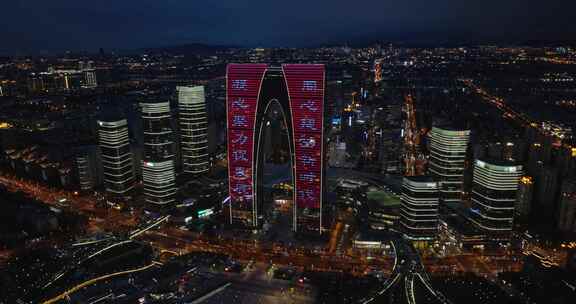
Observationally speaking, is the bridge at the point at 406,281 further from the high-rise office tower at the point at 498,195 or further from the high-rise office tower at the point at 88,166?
the high-rise office tower at the point at 88,166

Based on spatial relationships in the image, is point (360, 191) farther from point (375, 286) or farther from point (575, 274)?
point (575, 274)

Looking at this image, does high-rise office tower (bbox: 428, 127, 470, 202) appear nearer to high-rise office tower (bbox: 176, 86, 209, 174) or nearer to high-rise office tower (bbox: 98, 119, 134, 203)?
high-rise office tower (bbox: 176, 86, 209, 174)

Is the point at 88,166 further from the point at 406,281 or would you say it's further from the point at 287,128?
the point at 406,281

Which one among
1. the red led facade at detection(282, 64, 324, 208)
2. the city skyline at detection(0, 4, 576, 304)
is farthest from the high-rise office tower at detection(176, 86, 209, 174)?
the red led facade at detection(282, 64, 324, 208)

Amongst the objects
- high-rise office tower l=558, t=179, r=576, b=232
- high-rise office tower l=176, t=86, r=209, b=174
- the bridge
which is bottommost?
the bridge

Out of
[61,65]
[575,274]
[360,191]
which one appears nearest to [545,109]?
[360,191]

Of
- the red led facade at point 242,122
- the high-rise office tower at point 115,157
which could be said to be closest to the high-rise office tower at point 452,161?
the red led facade at point 242,122
